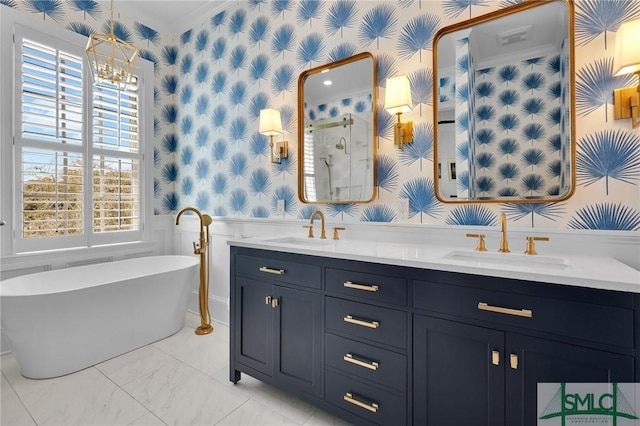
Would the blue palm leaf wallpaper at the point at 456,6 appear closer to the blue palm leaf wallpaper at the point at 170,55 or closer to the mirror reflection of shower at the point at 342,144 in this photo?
the mirror reflection of shower at the point at 342,144

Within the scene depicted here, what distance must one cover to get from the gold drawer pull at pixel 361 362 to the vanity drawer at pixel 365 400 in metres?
0.09

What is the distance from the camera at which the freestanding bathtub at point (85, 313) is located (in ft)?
6.43

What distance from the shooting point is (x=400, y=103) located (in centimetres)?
189

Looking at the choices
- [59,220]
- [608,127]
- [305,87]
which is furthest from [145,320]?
[608,127]

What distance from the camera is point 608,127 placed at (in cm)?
148

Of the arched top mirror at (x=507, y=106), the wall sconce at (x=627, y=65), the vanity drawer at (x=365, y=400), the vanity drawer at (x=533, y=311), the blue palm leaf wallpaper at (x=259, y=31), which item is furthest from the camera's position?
the blue palm leaf wallpaper at (x=259, y=31)

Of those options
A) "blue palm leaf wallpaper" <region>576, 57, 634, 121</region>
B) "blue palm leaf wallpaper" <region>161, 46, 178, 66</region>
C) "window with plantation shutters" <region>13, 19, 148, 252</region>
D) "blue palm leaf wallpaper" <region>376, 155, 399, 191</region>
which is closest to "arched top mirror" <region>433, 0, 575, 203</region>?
"blue palm leaf wallpaper" <region>576, 57, 634, 121</region>

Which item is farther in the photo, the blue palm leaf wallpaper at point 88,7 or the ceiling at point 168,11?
the ceiling at point 168,11

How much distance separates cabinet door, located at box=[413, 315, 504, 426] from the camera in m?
1.18

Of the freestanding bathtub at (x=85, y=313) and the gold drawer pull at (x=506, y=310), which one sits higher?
the gold drawer pull at (x=506, y=310)

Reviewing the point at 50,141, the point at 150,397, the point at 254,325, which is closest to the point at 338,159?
the point at 254,325

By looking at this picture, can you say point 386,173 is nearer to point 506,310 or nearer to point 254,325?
point 506,310

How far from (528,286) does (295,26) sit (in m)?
2.43
